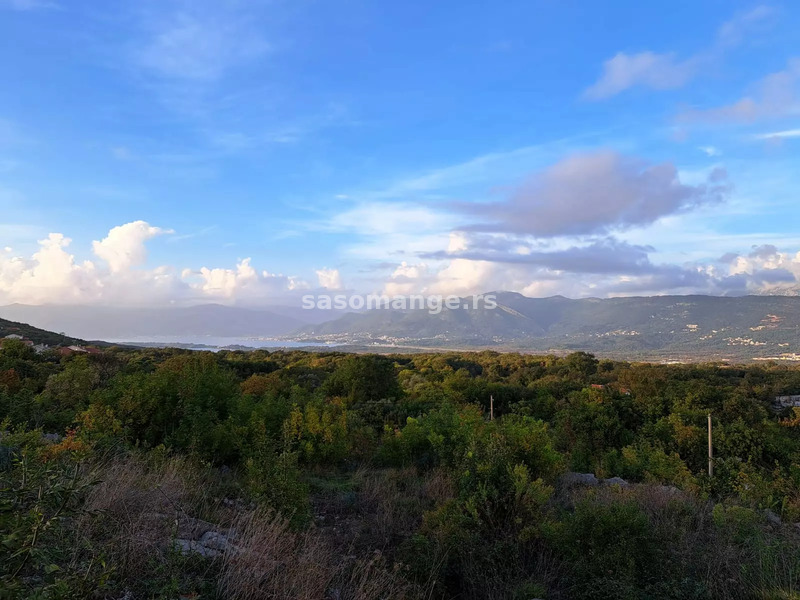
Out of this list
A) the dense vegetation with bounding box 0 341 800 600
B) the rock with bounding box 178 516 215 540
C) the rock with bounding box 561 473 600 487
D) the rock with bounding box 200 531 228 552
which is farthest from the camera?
the rock with bounding box 561 473 600 487

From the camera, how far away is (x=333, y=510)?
7.12 metres

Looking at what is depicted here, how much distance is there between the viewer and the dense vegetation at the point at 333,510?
11.4 feet

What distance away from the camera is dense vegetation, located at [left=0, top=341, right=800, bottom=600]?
349 centimetres

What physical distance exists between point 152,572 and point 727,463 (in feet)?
46.3

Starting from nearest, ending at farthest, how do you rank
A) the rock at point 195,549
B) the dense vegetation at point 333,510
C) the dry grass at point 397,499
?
the dense vegetation at point 333,510
the rock at point 195,549
the dry grass at point 397,499

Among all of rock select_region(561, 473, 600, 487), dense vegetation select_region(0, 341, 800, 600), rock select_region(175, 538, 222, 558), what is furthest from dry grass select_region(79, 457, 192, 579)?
rock select_region(561, 473, 600, 487)

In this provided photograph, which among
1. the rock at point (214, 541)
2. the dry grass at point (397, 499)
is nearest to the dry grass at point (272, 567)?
the rock at point (214, 541)

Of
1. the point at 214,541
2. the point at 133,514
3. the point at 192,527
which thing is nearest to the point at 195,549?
the point at 214,541

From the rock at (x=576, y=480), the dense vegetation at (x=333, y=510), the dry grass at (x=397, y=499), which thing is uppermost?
the dense vegetation at (x=333, y=510)

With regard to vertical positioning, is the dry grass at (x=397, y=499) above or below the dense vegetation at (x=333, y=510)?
below

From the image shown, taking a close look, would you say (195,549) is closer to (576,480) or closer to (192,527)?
(192,527)

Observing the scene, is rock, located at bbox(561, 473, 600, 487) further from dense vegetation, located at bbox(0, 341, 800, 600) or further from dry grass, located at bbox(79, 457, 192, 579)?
dry grass, located at bbox(79, 457, 192, 579)

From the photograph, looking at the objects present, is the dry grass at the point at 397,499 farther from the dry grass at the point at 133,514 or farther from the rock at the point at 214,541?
the dry grass at the point at 133,514

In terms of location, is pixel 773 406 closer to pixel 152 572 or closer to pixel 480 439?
pixel 480 439
